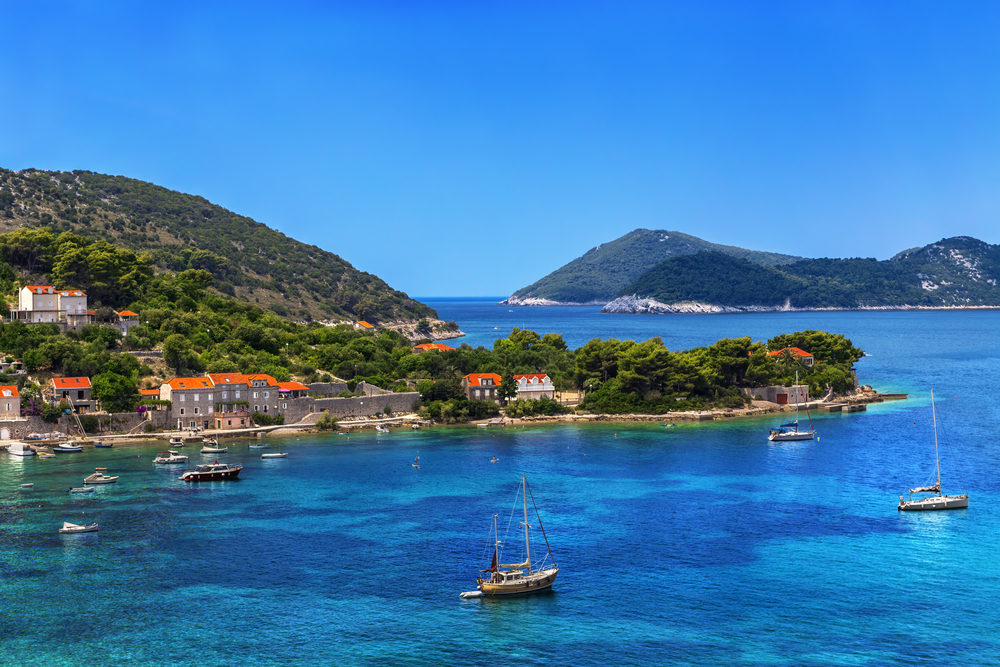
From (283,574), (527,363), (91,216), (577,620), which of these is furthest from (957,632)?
(91,216)

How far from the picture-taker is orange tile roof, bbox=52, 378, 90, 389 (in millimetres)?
68438

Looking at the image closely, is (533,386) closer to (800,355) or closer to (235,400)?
(235,400)

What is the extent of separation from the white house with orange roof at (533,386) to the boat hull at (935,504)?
41.0m

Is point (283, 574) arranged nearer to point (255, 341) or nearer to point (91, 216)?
point (255, 341)

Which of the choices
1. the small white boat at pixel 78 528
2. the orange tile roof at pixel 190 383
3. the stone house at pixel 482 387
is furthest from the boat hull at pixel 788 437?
the small white boat at pixel 78 528

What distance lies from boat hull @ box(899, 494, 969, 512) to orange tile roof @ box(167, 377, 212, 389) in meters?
53.0

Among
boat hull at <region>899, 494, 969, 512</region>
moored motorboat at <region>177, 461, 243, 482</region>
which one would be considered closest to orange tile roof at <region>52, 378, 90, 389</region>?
moored motorboat at <region>177, 461, 243, 482</region>

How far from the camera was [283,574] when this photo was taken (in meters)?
38.3

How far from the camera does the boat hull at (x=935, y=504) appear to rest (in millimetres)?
48375

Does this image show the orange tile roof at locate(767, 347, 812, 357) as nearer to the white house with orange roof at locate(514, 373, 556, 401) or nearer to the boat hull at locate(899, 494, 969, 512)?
the white house with orange roof at locate(514, 373, 556, 401)

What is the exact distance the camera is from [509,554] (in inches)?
1594

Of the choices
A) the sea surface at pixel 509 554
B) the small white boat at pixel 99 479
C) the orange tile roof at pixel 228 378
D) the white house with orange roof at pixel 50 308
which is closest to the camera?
the sea surface at pixel 509 554

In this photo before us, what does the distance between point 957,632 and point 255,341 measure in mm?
71698

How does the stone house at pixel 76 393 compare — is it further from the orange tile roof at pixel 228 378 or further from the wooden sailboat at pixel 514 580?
the wooden sailboat at pixel 514 580
